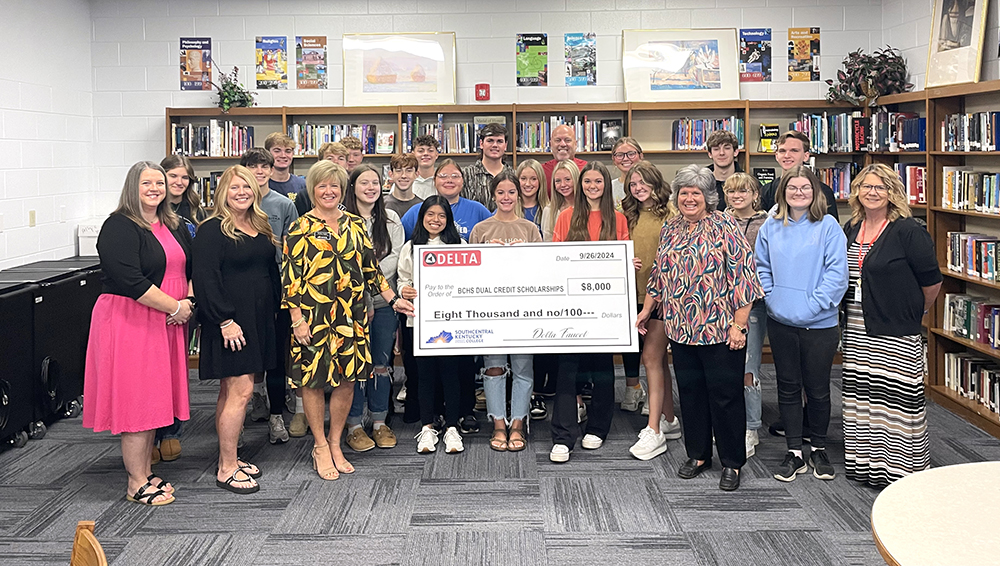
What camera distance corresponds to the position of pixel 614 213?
4512 millimetres

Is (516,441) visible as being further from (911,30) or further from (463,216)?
(911,30)

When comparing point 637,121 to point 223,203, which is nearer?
point 223,203

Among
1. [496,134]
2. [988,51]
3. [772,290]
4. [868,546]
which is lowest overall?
[868,546]

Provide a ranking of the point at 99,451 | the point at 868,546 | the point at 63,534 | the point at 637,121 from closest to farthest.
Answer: the point at 868,546 < the point at 63,534 < the point at 99,451 < the point at 637,121

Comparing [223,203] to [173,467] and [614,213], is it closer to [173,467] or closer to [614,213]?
[173,467]

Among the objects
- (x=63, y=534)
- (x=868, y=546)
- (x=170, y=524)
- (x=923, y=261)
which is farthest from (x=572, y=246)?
(x=63, y=534)

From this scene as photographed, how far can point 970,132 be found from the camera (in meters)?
5.20

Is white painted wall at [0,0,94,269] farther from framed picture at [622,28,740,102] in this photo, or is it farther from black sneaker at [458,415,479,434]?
framed picture at [622,28,740,102]

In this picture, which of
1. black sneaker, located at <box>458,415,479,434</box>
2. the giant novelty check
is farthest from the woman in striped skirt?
black sneaker, located at <box>458,415,479,434</box>

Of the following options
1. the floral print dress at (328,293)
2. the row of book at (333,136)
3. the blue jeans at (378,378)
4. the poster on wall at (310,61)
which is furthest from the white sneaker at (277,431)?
the poster on wall at (310,61)

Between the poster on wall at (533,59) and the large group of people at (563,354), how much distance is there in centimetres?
288

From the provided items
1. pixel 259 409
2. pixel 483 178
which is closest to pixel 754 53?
pixel 483 178

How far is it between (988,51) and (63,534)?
6.09 m

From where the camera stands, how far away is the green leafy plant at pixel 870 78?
6547 millimetres
